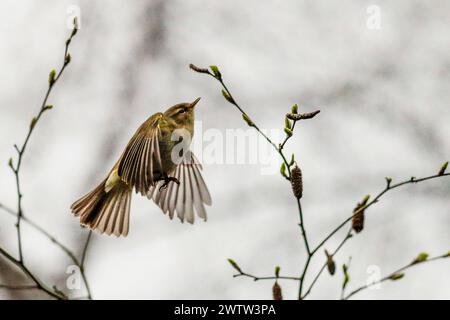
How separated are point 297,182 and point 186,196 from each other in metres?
0.92

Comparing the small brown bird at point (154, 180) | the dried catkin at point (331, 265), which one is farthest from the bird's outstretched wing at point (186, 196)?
the dried catkin at point (331, 265)

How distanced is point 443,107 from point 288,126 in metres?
4.22

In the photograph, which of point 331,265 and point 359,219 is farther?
point 359,219

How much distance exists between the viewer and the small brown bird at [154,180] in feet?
8.12

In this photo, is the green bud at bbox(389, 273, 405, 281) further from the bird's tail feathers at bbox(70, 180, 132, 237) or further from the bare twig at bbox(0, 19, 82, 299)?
the bird's tail feathers at bbox(70, 180, 132, 237)

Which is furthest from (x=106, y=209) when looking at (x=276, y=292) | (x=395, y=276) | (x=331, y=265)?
(x=395, y=276)

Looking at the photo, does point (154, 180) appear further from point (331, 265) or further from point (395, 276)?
point (395, 276)

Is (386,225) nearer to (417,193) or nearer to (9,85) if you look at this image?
(417,193)

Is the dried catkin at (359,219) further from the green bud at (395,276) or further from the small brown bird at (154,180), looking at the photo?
the small brown bird at (154,180)

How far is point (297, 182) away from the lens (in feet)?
6.22

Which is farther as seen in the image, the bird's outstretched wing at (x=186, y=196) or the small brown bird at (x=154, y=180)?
the bird's outstretched wing at (x=186, y=196)

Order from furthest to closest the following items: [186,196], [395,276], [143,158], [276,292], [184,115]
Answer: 1. [184,115]
2. [186,196]
3. [143,158]
4. [276,292]
5. [395,276]

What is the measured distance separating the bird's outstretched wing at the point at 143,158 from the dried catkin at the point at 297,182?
1.73ft
